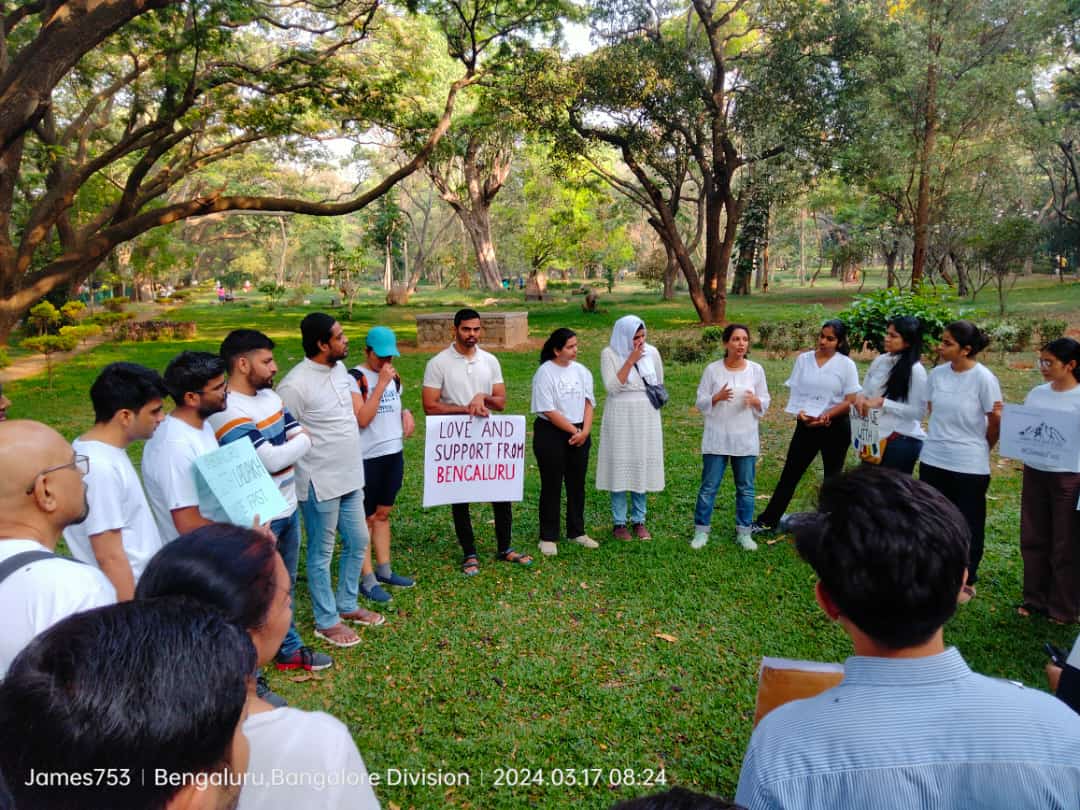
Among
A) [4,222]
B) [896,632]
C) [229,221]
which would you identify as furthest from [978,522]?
[229,221]

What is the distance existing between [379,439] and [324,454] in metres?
0.71

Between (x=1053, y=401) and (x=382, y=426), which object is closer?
(x=1053, y=401)

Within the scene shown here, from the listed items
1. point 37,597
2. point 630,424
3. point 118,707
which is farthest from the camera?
point 630,424

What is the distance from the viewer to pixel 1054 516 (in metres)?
4.23

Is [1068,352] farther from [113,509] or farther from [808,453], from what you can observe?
[113,509]

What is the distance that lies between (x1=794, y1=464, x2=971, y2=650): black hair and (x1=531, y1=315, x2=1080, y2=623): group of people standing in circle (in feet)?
11.9

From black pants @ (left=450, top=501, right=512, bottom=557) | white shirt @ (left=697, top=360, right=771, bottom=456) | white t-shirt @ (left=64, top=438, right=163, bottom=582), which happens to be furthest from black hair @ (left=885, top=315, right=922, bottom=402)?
white t-shirt @ (left=64, top=438, right=163, bottom=582)

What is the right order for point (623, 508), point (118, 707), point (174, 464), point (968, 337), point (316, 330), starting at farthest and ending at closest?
point (623, 508) → point (968, 337) → point (316, 330) → point (174, 464) → point (118, 707)

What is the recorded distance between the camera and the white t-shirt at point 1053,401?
405cm

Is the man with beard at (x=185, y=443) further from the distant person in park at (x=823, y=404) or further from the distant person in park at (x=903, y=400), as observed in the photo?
the distant person in park at (x=903, y=400)

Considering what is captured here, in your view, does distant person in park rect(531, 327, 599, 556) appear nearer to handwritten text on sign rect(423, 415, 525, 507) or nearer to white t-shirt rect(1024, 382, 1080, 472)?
handwritten text on sign rect(423, 415, 525, 507)

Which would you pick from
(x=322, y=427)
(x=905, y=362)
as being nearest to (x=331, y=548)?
(x=322, y=427)

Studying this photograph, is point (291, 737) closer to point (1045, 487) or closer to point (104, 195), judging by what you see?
point (1045, 487)

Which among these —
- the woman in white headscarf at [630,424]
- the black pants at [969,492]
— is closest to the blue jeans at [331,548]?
the woman in white headscarf at [630,424]
